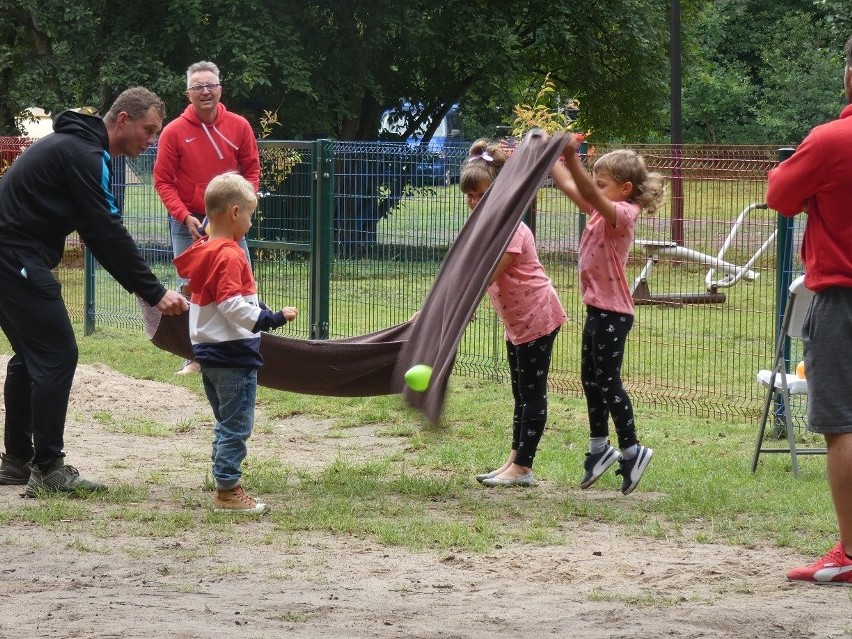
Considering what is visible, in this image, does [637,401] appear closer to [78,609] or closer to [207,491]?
[207,491]

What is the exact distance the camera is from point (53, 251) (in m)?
6.42

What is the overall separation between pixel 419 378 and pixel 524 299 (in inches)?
46.6

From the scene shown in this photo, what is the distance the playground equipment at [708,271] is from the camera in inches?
354

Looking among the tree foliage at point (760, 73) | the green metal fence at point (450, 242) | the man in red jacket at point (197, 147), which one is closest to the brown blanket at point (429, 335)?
the man in red jacket at point (197, 147)

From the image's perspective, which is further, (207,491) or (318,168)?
(318,168)

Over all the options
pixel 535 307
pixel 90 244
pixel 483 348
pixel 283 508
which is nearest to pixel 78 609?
pixel 283 508

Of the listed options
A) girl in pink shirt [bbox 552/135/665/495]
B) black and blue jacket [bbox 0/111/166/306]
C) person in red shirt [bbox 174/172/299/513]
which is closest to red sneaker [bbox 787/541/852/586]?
girl in pink shirt [bbox 552/135/665/495]

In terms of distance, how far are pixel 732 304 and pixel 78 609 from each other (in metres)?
6.99

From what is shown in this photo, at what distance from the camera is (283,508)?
6191 mm

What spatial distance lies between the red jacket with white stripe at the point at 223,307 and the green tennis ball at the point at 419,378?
65 centimetres

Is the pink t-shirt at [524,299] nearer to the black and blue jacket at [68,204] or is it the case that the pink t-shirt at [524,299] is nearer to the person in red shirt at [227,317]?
the person in red shirt at [227,317]

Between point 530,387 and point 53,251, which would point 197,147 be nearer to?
point 53,251

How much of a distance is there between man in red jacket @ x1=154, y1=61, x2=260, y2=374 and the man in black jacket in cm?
301

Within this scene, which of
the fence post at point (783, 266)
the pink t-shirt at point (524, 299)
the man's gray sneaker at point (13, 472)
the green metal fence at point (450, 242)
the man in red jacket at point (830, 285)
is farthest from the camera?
the green metal fence at point (450, 242)
